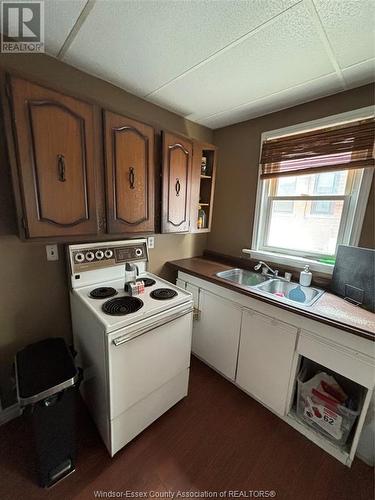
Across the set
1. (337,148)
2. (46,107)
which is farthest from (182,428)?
(337,148)

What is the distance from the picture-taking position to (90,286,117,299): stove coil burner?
4.64 feet

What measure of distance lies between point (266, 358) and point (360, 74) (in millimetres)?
1988

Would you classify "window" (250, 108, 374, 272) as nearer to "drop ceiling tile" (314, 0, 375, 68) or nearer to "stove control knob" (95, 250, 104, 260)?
"drop ceiling tile" (314, 0, 375, 68)

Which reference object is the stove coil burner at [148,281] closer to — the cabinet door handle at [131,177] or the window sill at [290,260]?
the cabinet door handle at [131,177]

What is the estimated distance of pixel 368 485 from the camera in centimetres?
116

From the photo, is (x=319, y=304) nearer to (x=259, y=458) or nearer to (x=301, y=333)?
(x=301, y=333)

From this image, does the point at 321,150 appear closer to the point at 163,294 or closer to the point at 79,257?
the point at 163,294

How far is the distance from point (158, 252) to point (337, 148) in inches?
67.4

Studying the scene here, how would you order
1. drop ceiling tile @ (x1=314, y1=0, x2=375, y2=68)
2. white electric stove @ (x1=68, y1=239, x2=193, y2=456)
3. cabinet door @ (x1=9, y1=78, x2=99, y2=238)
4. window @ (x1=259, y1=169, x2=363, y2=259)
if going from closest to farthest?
1. drop ceiling tile @ (x1=314, y1=0, x2=375, y2=68)
2. cabinet door @ (x1=9, y1=78, x2=99, y2=238)
3. white electric stove @ (x1=68, y1=239, x2=193, y2=456)
4. window @ (x1=259, y1=169, x2=363, y2=259)

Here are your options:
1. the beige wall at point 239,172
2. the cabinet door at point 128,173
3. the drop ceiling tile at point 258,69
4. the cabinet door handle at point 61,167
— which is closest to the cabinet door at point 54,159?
the cabinet door handle at point 61,167

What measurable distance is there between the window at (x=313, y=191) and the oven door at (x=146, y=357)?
3.72 feet

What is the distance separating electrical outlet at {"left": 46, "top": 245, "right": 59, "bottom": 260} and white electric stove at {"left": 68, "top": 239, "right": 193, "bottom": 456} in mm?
115

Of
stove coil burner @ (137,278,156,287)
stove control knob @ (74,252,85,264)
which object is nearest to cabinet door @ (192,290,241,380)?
stove coil burner @ (137,278,156,287)

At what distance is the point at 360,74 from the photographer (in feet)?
4.43
